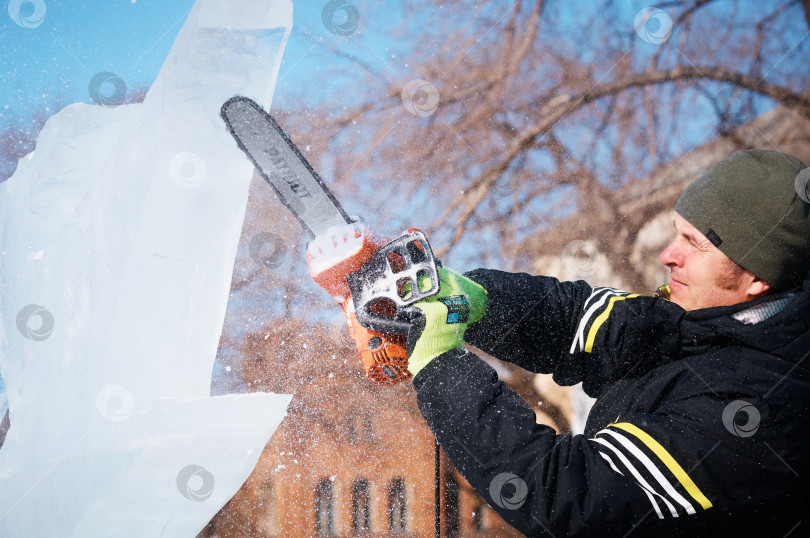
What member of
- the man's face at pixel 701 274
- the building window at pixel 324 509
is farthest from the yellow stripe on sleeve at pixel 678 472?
the building window at pixel 324 509

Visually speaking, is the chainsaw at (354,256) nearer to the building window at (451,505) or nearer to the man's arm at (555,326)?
the man's arm at (555,326)

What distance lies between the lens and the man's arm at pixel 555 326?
138cm

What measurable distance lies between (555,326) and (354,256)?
756 mm

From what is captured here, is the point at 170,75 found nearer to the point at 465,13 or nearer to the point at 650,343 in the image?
the point at 465,13

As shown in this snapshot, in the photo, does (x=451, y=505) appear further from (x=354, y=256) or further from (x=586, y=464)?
(x=354, y=256)

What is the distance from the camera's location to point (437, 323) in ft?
3.53

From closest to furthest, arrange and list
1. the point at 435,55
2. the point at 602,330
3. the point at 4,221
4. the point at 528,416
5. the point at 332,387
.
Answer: the point at 528,416 < the point at 602,330 < the point at 4,221 < the point at 332,387 < the point at 435,55

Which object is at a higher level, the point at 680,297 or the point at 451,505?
the point at 680,297

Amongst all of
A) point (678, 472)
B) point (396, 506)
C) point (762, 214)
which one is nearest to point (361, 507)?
point (396, 506)

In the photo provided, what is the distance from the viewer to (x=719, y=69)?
2770mm

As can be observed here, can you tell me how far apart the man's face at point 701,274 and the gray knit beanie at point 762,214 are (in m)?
0.03

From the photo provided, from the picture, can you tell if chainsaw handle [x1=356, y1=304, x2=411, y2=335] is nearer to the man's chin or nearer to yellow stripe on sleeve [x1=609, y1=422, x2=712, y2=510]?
yellow stripe on sleeve [x1=609, y1=422, x2=712, y2=510]

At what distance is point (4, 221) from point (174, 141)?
0.82 metres

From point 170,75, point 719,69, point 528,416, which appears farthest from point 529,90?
point 528,416
